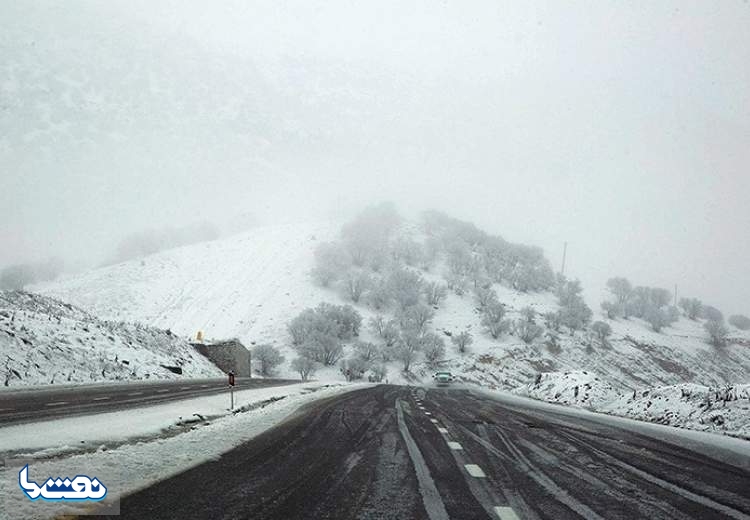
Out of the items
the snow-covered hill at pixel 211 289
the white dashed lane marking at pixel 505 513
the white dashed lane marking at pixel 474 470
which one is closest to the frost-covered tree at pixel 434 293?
the snow-covered hill at pixel 211 289

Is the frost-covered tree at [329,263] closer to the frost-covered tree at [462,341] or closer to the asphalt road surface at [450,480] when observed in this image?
the frost-covered tree at [462,341]

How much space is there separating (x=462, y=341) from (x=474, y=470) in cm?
7981

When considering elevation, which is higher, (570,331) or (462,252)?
(462,252)

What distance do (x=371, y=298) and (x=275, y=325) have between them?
2255 centimetres

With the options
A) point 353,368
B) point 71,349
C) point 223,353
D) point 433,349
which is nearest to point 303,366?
point 353,368

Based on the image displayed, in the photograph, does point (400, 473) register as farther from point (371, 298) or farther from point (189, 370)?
point (371, 298)

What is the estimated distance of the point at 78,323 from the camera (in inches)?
1261

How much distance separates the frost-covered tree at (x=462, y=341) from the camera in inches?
3317

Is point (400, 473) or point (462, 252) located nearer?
point (400, 473)

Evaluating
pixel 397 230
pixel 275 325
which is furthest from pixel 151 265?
pixel 397 230

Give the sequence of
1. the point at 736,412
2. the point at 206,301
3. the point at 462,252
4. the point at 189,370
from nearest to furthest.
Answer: the point at 736,412, the point at 189,370, the point at 206,301, the point at 462,252

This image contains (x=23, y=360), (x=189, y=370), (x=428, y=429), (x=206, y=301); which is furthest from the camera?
(x=206, y=301)
